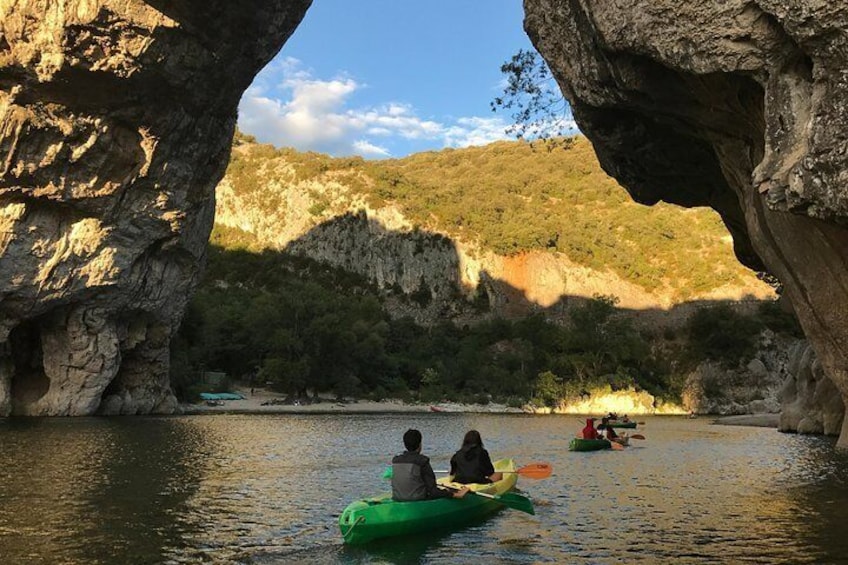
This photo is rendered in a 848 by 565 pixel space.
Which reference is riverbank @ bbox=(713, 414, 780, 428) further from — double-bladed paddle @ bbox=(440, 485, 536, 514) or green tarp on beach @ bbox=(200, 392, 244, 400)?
green tarp on beach @ bbox=(200, 392, 244, 400)

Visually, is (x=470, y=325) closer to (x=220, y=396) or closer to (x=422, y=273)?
(x=422, y=273)

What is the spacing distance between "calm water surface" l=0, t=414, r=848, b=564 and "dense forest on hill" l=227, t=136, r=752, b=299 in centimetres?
7366

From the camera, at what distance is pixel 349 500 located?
14.4 meters

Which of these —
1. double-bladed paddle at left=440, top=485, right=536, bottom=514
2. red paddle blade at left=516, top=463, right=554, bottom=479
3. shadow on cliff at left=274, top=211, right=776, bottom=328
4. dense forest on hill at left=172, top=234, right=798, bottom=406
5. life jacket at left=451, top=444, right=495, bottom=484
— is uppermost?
shadow on cliff at left=274, top=211, right=776, bottom=328

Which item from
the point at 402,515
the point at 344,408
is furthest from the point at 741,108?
the point at 344,408

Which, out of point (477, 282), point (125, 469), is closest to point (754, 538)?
point (125, 469)

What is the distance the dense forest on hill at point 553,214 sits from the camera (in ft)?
318

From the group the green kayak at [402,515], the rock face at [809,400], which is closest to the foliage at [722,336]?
the rock face at [809,400]

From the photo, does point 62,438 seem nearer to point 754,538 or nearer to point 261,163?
point 754,538

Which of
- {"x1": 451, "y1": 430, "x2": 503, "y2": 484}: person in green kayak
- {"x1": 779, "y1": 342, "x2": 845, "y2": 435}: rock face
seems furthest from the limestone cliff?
{"x1": 451, "y1": 430, "x2": 503, "y2": 484}: person in green kayak

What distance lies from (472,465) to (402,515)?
2.75m

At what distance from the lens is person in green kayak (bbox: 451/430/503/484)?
1302 cm

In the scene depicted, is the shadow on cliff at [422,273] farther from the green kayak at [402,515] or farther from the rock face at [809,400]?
the green kayak at [402,515]

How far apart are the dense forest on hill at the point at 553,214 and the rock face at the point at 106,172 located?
65.4m
